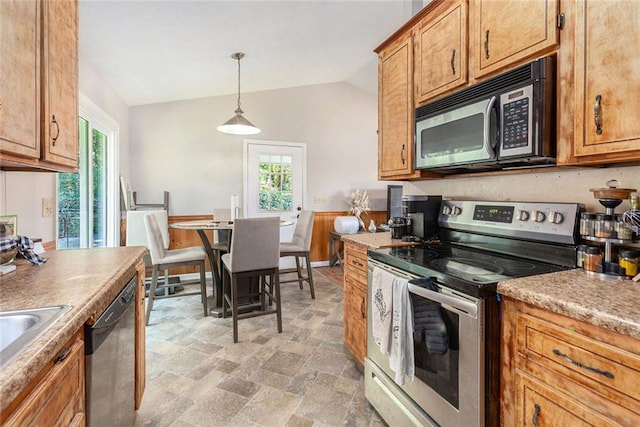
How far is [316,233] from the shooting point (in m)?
5.16

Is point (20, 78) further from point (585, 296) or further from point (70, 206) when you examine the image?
point (585, 296)

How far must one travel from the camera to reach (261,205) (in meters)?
4.77

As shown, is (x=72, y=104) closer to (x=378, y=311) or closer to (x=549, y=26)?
(x=378, y=311)

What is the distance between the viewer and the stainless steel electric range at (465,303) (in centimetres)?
110

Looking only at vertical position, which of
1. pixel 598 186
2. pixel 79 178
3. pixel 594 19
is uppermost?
pixel 594 19

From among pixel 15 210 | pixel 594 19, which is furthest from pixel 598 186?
pixel 15 210

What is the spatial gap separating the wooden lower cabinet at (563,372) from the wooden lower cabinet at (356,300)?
0.94 m

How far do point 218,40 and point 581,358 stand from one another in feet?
10.7

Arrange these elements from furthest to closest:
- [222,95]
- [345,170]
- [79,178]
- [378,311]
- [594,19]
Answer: [345,170]
[222,95]
[79,178]
[378,311]
[594,19]

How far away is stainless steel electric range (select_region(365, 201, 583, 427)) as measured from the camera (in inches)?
43.3

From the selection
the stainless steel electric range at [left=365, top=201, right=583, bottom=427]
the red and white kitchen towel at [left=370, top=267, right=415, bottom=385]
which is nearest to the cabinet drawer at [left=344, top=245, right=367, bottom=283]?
the stainless steel electric range at [left=365, top=201, right=583, bottom=427]

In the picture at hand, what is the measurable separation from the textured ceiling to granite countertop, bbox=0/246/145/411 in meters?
1.68

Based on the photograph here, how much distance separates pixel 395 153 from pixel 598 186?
1.17 m

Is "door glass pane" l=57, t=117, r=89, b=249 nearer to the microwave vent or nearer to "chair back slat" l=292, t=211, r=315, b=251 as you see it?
"chair back slat" l=292, t=211, r=315, b=251
